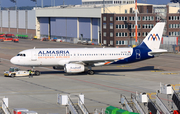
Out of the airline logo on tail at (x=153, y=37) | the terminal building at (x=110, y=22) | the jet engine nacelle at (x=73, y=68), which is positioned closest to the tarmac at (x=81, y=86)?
the jet engine nacelle at (x=73, y=68)

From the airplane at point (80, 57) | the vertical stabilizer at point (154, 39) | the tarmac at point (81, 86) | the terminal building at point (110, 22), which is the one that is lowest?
the tarmac at point (81, 86)

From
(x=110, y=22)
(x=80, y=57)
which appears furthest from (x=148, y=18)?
(x=80, y=57)

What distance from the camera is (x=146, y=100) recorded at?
26594mm

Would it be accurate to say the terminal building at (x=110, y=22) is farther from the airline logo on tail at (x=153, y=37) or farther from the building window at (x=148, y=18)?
the airline logo on tail at (x=153, y=37)

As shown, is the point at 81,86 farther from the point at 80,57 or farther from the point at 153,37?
the point at 153,37

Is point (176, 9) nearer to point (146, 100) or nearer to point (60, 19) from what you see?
point (60, 19)

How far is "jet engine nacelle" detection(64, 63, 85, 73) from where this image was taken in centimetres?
5562

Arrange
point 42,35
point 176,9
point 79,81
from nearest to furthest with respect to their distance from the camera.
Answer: point 79,81
point 176,9
point 42,35

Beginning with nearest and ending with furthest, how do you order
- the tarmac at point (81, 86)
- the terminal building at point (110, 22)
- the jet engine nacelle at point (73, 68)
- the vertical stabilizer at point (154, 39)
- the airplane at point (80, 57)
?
the tarmac at point (81, 86) → the jet engine nacelle at point (73, 68) → the airplane at point (80, 57) → the vertical stabilizer at point (154, 39) → the terminal building at point (110, 22)

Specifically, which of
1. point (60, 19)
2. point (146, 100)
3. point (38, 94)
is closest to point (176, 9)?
point (60, 19)

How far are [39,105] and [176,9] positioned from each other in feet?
360

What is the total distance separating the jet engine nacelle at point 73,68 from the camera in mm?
55625

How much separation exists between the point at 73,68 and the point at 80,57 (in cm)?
398

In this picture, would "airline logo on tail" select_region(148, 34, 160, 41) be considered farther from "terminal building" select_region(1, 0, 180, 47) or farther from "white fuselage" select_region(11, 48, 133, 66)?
"terminal building" select_region(1, 0, 180, 47)
